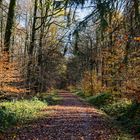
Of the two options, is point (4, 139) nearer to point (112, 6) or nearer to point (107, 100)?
point (112, 6)

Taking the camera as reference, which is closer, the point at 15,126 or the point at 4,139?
the point at 4,139

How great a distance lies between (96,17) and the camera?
1291 centimetres

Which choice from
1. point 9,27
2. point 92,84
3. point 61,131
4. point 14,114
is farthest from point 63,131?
point 92,84

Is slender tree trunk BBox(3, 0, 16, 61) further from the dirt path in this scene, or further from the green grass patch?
the dirt path

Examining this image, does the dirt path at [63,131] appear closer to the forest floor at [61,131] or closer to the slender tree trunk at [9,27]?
the forest floor at [61,131]

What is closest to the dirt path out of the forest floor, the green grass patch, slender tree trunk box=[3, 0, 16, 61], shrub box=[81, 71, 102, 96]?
the forest floor

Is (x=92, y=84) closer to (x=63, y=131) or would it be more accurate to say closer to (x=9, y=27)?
(x=9, y=27)

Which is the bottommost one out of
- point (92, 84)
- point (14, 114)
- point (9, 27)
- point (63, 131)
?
point (63, 131)

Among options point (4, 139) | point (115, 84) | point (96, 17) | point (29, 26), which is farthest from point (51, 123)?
point (29, 26)

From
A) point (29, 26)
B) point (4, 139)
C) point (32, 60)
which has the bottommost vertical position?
point (4, 139)

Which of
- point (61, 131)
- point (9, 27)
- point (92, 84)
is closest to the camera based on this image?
point (61, 131)

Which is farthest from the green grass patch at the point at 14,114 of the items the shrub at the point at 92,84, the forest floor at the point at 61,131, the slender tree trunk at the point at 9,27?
the shrub at the point at 92,84

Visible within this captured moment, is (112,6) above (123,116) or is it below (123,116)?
above

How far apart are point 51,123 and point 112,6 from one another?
6346 mm
